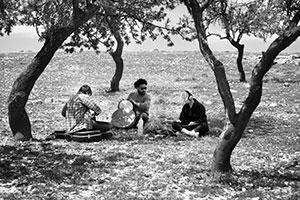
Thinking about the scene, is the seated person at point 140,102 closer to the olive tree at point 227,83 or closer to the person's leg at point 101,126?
the person's leg at point 101,126

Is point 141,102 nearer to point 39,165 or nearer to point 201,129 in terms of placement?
point 201,129

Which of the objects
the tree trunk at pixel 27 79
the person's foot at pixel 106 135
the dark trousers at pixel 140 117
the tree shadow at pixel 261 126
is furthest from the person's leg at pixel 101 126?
the tree shadow at pixel 261 126

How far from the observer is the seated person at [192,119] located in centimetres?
1206

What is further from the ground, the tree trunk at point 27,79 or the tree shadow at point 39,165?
the tree trunk at point 27,79

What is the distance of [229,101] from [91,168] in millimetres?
3302

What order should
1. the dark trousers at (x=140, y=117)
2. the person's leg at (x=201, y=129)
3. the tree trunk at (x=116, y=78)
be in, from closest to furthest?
the person's leg at (x=201, y=129) → the dark trousers at (x=140, y=117) → the tree trunk at (x=116, y=78)

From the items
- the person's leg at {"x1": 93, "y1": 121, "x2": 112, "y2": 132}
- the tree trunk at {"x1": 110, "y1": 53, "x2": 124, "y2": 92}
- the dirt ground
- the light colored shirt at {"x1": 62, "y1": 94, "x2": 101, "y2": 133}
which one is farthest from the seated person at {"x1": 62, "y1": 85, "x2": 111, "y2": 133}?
the tree trunk at {"x1": 110, "y1": 53, "x2": 124, "y2": 92}

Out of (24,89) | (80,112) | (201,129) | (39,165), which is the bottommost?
(39,165)

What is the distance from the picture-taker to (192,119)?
12391 millimetres

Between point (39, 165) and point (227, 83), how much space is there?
4480 mm

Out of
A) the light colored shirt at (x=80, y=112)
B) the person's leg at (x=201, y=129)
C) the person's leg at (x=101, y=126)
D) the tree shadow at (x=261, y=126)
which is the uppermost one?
the light colored shirt at (x=80, y=112)

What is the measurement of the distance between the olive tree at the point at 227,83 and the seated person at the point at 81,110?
4.11 m

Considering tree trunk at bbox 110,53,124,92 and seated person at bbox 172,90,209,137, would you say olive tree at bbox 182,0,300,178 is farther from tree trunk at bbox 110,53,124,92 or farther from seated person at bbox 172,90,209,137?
tree trunk at bbox 110,53,124,92

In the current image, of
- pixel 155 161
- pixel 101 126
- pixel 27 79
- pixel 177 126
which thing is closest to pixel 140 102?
pixel 177 126
